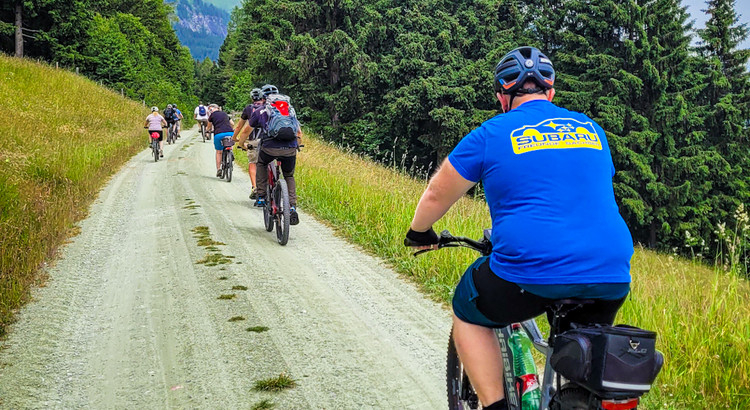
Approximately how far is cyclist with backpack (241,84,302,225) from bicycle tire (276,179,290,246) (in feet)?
0.48

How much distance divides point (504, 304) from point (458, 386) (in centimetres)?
97

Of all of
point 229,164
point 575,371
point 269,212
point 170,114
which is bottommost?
point 269,212

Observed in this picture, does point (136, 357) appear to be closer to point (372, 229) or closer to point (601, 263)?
point (601, 263)

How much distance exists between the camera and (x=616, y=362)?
1883 mm

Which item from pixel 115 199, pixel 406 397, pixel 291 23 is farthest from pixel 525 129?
pixel 291 23

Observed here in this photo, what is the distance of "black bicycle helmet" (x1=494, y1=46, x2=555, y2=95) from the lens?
8.06ft

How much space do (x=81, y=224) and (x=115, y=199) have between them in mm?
2792

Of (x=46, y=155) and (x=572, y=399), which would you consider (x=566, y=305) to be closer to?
(x=572, y=399)

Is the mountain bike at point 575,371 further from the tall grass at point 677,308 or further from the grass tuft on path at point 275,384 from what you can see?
the grass tuft on path at point 275,384

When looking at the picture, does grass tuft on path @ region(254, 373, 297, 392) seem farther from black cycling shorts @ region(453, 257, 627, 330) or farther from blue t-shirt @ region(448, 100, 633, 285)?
blue t-shirt @ region(448, 100, 633, 285)

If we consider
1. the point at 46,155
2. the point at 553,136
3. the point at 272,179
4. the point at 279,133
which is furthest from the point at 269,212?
the point at 553,136

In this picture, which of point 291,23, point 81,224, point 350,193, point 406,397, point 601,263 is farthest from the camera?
point 291,23

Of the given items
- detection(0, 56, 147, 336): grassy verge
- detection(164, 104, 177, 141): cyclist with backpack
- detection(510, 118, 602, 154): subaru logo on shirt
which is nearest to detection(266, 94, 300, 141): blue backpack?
detection(0, 56, 147, 336): grassy verge

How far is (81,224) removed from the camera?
9.95m
